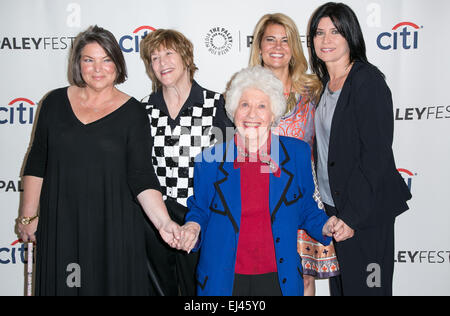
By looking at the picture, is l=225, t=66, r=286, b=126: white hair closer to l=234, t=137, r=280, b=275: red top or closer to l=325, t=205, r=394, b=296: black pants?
l=234, t=137, r=280, b=275: red top

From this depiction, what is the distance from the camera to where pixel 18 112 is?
3.09 m

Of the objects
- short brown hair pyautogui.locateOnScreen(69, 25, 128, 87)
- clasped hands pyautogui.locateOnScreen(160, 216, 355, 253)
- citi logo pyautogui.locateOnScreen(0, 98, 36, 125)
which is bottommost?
clasped hands pyautogui.locateOnScreen(160, 216, 355, 253)

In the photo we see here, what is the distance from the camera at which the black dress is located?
1864 millimetres

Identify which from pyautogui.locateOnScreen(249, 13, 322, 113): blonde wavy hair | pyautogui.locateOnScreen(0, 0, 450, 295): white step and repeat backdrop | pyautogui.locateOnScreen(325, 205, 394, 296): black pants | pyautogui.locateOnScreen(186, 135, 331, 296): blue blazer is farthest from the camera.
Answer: pyautogui.locateOnScreen(0, 0, 450, 295): white step and repeat backdrop

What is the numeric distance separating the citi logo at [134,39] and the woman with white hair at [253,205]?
1.50 meters

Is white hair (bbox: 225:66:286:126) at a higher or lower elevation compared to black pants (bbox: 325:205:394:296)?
higher

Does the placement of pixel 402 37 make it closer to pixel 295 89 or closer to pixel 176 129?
pixel 295 89

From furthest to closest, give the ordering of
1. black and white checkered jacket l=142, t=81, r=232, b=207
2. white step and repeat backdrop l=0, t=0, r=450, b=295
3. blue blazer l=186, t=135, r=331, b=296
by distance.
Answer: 1. white step and repeat backdrop l=0, t=0, r=450, b=295
2. black and white checkered jacket l=142, t=81, r=232, b=207
3. blue blazer l=186, t=135, r=331, b=296

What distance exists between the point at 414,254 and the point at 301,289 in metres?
1.89

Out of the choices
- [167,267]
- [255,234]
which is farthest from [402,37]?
[167,267]

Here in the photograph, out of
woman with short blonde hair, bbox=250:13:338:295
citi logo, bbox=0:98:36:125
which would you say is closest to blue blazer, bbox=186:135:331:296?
woman with short blonde hair, bbox=250:13:338:295
